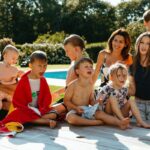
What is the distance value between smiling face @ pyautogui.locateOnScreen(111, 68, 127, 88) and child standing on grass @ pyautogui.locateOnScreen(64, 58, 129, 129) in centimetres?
32

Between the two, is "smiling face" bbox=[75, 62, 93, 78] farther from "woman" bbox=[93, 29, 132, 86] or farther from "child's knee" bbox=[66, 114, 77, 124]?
"woman" bbox=[93, 29, 132, 86]

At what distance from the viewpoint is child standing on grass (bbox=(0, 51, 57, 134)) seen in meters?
4.78

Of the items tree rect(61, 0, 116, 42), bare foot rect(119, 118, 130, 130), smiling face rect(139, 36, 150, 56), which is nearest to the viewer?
bare foot rect(119, 118, 130, 130)

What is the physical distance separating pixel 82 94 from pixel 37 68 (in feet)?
2.41

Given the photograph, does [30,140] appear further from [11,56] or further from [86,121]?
[11,56]

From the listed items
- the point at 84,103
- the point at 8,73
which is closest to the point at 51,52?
the point at 8,73

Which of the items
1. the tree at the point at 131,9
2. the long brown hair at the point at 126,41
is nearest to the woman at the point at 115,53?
the long brown hair at the point at 126,41

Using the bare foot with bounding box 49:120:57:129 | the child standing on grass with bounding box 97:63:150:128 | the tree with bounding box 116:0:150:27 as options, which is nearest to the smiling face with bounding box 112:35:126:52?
the child standing on grass with bounding box 97:63:150:128

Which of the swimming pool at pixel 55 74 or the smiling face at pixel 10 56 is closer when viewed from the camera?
the smiling face at pixel 10 56

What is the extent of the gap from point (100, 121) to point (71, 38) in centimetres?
140

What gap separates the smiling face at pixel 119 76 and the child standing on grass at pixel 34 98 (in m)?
0.92

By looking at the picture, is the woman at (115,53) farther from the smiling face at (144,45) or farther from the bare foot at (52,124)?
the bare foot at (52,124)

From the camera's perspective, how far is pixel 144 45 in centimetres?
538

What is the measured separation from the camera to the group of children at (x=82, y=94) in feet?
15.8
